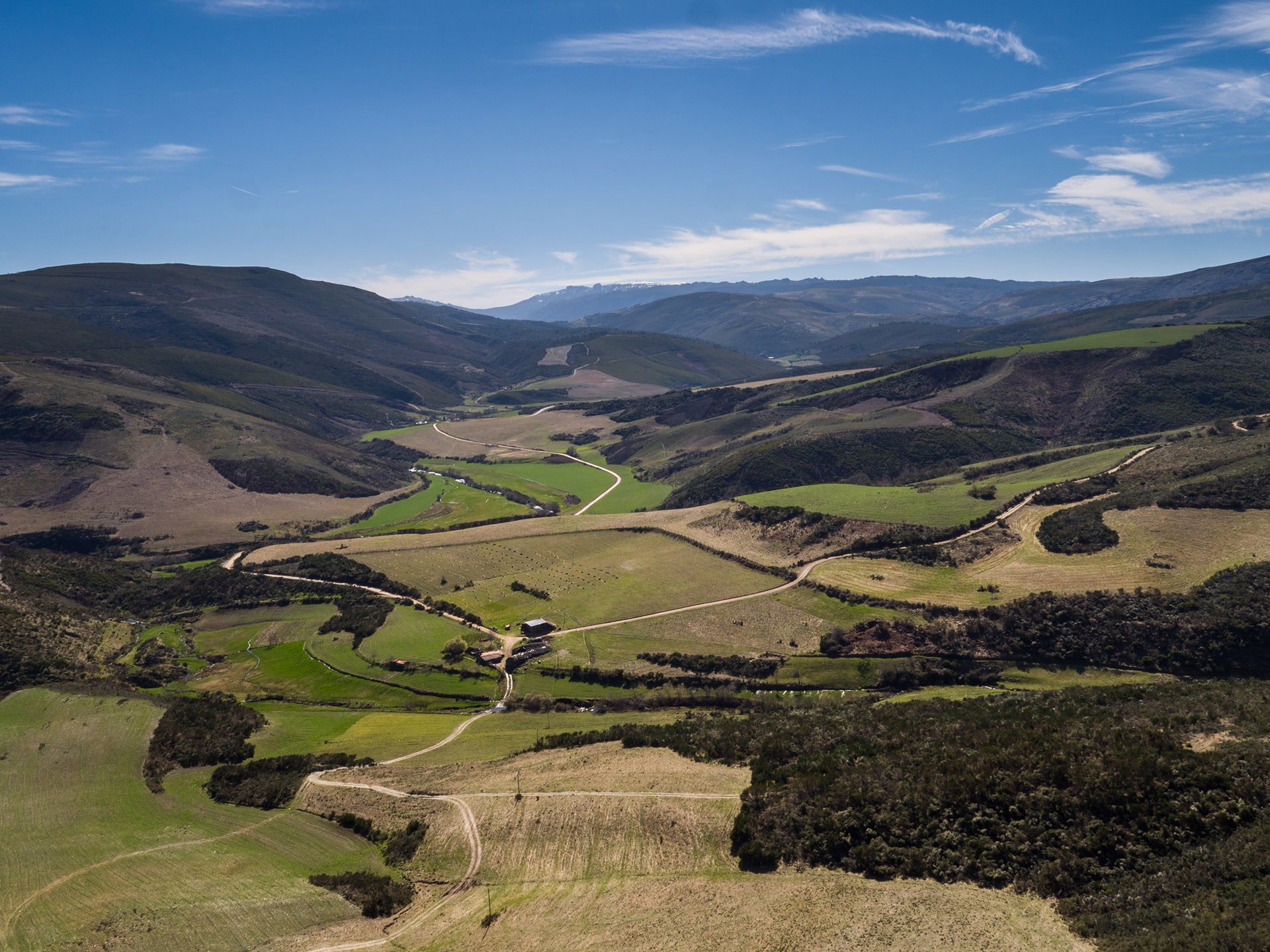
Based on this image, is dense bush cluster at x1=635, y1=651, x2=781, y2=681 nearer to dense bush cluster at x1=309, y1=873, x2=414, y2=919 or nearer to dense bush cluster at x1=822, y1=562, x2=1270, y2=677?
dense bush cluster at x1=822, y1=562, x2=1270, y2=677

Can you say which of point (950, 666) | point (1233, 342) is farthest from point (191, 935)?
point (1233, 342)

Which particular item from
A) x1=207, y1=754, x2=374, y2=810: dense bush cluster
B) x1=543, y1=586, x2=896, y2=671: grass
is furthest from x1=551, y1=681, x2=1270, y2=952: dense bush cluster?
x1=207, y1=754, x2=374, y2=810: dense bush cluster

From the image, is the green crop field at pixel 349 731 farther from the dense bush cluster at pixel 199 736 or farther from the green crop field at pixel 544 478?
the green crop field at pixel 544 478

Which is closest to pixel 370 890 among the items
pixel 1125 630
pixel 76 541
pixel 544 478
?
pixel 1125 630

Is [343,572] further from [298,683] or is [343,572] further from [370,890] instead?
[370,890]

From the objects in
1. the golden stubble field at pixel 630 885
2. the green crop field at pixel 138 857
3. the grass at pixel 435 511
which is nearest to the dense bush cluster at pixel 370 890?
the green crop field at pixel 138 857

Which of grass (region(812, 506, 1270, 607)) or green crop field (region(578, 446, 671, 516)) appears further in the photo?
green crop field (region(578, 446, 671, 516))
